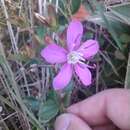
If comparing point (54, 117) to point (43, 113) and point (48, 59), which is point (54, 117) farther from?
point (48, 59)

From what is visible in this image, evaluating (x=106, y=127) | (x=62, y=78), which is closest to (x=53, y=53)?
(x=62, y=78)

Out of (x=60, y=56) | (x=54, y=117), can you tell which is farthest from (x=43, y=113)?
(x=60, y=56)

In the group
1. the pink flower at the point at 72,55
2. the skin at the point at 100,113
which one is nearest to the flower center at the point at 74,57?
the pink flower at the point at 72,55

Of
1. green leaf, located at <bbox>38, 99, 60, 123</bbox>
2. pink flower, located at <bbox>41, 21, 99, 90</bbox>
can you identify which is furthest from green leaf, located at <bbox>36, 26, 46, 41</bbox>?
green leaf, located at <bbox>38, 99, 60, 123</bbox>

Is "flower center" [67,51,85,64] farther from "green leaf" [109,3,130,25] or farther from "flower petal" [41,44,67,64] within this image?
"green leaf" [109,3,130,25]

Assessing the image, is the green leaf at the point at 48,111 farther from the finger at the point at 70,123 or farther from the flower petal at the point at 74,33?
the flower petal at the point at 74,33

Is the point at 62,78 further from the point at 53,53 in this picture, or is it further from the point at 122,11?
the point at 122,11
